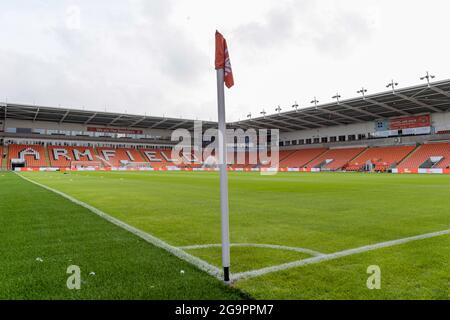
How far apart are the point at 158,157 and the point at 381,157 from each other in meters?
44.3

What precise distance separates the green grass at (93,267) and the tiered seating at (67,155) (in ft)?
198

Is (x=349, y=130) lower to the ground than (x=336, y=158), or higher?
higher

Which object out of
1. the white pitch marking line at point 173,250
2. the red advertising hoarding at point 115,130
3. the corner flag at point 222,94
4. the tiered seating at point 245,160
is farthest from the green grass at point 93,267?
the red advertising hoarding at point 115,130

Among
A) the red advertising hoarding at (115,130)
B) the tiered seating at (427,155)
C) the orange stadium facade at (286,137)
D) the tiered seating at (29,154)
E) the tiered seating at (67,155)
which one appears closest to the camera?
the tiered seating at (427,155)

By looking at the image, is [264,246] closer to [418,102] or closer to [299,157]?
[418,102]

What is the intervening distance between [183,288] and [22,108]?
62825 mm

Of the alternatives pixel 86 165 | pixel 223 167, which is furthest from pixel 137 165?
pixel 223 167

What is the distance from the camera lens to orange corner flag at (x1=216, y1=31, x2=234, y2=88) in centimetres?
413

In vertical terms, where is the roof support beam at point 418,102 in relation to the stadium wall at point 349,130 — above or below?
above

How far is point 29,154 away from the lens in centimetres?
6262

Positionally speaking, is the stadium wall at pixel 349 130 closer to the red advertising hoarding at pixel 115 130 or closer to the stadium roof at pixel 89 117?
the stadium roof at pixel 89 117

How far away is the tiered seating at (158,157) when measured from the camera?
72162 millimetres

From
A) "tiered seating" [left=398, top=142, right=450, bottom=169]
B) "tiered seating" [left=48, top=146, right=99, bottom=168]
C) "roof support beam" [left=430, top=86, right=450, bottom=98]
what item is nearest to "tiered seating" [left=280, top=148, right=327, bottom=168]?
"tiered seating" [left=398, top=142, right=450, bottom=169]
